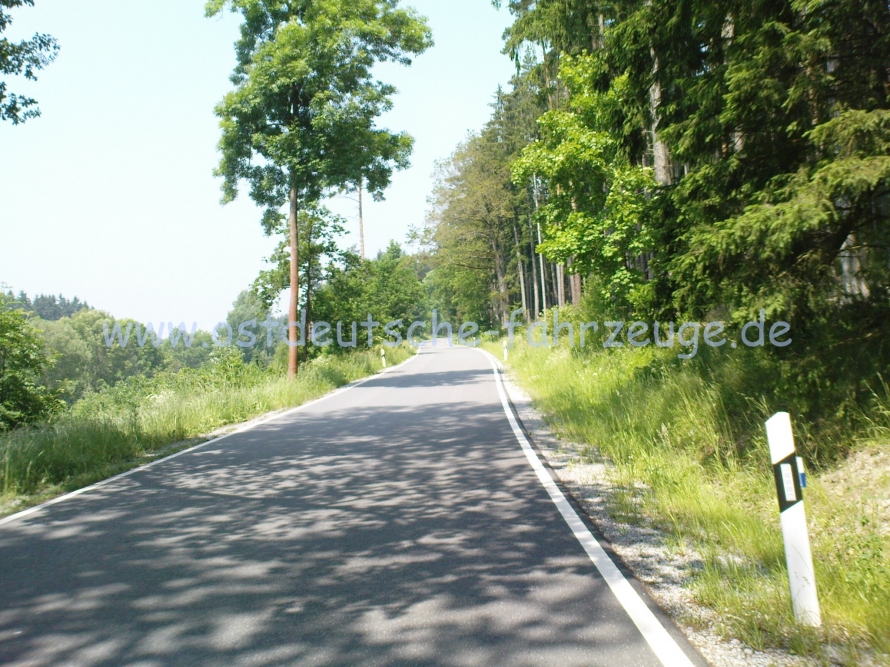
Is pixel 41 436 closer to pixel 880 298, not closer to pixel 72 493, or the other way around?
pixel 72 493

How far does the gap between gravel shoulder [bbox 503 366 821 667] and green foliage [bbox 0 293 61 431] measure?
18.0m

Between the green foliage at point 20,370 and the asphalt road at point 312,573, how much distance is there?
47.2ft

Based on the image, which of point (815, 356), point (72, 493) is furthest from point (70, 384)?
point (815, 356)

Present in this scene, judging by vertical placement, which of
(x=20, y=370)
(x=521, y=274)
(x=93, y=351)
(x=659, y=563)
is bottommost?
(x=659, y=563)

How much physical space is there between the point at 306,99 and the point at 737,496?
21.8m

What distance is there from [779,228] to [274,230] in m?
23.5

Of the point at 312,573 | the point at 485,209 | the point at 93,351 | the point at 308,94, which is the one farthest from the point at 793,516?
the point at 93,351

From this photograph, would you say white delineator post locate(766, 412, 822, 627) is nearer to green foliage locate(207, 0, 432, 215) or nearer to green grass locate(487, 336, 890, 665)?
green grass locate(487, 336, 890, 665)

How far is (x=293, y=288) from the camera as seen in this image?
26.0 metres

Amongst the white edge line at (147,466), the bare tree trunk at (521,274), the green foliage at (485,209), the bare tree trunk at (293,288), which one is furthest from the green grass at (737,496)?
the bare tree trunk at (521,274)

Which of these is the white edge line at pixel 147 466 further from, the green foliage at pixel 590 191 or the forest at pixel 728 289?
the green foliage at pixel 590 191

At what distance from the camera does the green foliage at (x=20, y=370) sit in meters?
21.0

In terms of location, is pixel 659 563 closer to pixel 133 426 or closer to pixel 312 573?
pixel 312 573

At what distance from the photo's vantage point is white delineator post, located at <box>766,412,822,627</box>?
3.80 m
